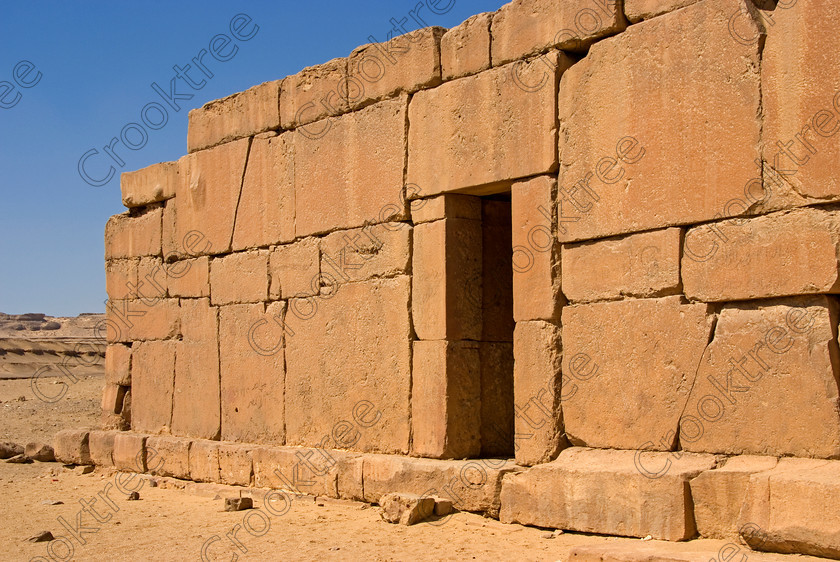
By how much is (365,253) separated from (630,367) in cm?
262

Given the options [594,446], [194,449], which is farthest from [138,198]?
[594,446]

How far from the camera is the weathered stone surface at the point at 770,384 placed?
492 centimetres

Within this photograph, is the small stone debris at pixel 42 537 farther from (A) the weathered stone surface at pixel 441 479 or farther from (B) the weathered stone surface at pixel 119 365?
(B) the weathered stone surface at pixel 119 365

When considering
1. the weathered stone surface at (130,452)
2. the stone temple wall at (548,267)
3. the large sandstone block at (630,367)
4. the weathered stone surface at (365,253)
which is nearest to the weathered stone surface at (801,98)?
the stone temple wall at (548,267)

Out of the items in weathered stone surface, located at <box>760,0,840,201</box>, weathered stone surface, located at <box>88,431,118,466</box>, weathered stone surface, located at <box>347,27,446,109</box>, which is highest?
weathered stone surface, located at <box>347,27,446,109</box>

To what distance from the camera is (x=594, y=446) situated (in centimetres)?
601

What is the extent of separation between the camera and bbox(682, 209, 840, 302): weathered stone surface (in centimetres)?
491

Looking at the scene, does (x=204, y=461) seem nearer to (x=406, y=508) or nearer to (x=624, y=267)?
(x=406, y=508)

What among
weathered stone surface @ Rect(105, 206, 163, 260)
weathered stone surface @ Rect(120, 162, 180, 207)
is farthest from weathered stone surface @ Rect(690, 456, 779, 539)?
weathered stone surface @ Rect(105, 206, 163, 260)

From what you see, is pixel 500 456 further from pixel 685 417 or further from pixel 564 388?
pixel 685 417

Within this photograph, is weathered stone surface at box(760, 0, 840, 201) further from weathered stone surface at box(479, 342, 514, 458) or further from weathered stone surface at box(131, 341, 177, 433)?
weathered stone surface at box(131, 341, 177, 433)

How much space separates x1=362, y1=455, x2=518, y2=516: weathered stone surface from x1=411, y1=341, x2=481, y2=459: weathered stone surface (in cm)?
17

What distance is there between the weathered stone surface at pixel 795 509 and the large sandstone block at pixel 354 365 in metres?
2.91

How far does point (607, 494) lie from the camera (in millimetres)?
5594
